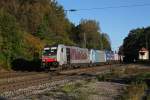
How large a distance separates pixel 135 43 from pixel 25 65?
352ft

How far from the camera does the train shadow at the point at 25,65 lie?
53.4 metres

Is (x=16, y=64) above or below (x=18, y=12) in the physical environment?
below

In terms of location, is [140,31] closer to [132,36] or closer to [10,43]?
[132,36]

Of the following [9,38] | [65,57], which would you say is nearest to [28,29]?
[9,38]

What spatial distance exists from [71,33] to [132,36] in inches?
1878

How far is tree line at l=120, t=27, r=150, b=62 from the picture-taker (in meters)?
115

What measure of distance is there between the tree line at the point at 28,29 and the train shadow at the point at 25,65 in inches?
26.6

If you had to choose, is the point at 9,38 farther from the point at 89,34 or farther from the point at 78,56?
the point at 89,34

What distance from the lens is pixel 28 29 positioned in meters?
79.4

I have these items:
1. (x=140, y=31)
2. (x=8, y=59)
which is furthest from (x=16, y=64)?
(x=140, y=31)

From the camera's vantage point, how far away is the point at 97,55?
7531 centimetres

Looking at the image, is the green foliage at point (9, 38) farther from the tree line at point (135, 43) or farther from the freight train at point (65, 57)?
the tree line at point (135, 43)

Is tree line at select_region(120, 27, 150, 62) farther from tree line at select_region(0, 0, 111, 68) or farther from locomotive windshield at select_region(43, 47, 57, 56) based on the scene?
locomotive windshield at select_region(43, 47, 57, 56)

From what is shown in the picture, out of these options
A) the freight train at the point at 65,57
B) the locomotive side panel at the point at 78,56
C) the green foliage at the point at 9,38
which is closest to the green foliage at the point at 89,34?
the freight train at the point at 65,57
